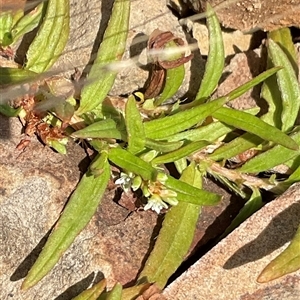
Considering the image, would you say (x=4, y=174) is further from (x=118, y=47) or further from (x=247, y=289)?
(x=247, y=289)

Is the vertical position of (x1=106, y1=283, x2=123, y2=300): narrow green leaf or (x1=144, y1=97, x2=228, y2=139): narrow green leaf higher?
(x1=144, y1=97, x2=228, y2=139): narrow green leaf

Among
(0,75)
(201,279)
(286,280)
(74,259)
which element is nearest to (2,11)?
(0,75)

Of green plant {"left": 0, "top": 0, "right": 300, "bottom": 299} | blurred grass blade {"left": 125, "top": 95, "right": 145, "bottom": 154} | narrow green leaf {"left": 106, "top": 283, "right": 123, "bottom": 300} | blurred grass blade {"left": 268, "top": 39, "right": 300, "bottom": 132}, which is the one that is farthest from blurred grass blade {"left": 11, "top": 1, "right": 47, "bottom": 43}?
narrow green leaf {"left": 106, "top": 283, "right": 123, "bottom": 300}

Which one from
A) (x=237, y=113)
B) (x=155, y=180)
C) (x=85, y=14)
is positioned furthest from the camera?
(x=85, y=14)

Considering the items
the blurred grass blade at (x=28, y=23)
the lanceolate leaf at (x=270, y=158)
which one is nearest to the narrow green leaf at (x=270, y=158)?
the lanceolate leaf at (x=270, y=158)

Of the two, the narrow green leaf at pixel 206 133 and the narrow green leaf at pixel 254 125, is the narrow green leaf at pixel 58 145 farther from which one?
the narrow green leaf at pixel 254 125

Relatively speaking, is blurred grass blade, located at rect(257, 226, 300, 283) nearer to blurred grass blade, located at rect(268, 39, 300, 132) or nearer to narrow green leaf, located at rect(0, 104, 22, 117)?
blurred grass blade, located at rect(268, 39, 300, 132)
